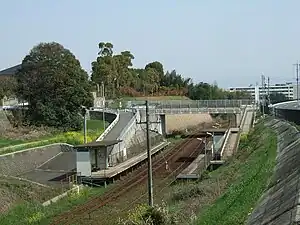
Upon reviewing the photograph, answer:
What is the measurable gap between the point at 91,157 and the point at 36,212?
36.3 ft

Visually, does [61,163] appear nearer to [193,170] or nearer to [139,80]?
[193,170]

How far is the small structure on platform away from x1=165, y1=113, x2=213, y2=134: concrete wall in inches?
1422

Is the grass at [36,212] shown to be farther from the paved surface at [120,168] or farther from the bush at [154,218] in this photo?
the bush at [154,218]

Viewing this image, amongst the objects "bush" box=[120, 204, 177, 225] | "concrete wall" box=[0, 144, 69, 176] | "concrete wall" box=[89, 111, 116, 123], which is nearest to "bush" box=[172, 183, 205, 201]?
"bush" box=[120, 204, 177, 225]

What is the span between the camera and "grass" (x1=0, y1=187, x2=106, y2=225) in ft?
75.0

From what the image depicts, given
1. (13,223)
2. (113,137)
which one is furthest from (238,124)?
(13,223)

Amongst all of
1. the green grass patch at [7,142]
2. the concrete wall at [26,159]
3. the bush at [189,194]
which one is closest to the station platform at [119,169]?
the concrete wall at [26,159]

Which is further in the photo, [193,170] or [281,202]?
[193,170]

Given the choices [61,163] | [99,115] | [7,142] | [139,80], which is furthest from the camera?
[139,80]

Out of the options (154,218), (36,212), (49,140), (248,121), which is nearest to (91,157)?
(49,140)

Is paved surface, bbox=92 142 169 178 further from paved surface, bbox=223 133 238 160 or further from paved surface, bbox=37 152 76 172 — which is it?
paved surface, bbox=223 133 238 160

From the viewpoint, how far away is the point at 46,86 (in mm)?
49875

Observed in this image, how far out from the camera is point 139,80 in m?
106

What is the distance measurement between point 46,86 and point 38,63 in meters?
2.58
